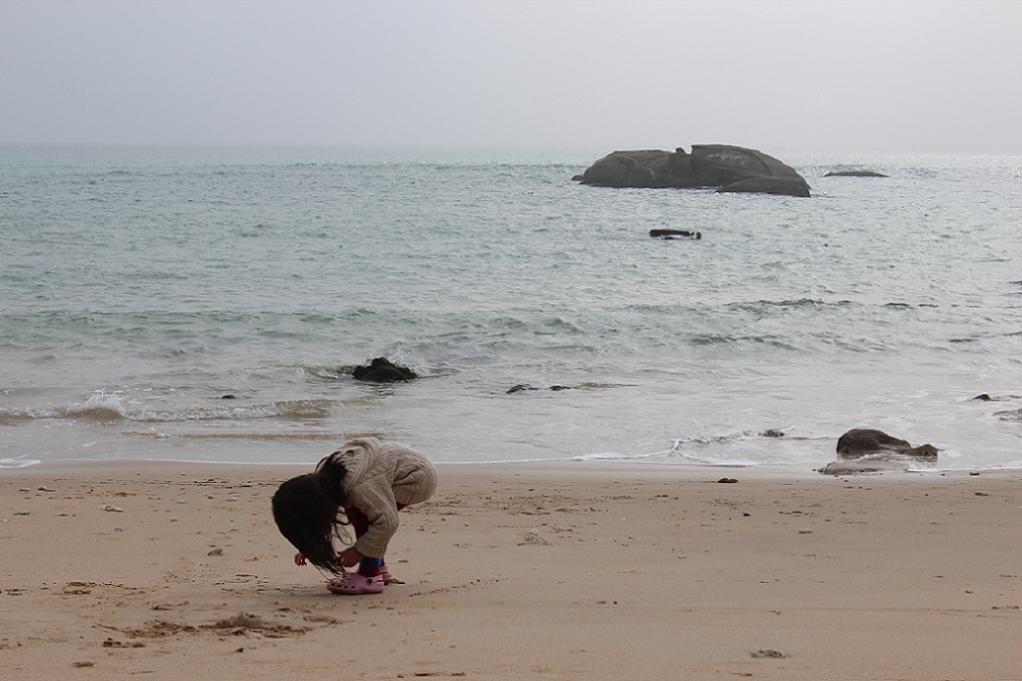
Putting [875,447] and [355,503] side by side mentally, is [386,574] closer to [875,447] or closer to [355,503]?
[355,503]

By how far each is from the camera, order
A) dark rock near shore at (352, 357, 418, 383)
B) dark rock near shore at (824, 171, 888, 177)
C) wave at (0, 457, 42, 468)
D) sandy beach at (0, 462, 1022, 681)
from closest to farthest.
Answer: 1. sandy beach at (0, 462, 1022, 681)
2. wave at (0, 457, 42, 468)
3. dark rock near shore at (352, 357, 418, 383)
4. dark rock near shore at (824, 171, 888, 177)

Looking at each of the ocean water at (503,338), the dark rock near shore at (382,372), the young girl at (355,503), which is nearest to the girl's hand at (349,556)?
the young girl at (355,503)

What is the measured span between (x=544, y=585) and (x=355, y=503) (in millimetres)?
1001

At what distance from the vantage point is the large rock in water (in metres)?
66.9

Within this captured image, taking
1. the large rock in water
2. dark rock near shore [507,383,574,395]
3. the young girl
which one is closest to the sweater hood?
the young girl

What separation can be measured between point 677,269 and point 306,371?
15.7 metres

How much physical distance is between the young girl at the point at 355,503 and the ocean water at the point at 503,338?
527 centimetres

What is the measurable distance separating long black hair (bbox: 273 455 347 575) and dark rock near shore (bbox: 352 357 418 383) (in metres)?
9.57

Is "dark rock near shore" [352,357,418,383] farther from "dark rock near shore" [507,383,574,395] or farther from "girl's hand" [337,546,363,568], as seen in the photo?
"girl's hand" [337,546,363,568]

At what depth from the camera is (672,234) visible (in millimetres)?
37969

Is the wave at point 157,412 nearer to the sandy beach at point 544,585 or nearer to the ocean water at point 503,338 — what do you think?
the ocean water at point 503,338

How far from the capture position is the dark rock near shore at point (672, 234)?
124ft

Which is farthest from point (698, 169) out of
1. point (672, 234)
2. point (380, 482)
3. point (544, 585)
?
point (380, 482)

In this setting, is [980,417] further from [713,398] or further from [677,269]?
[677,269]
